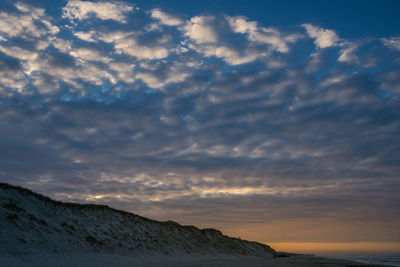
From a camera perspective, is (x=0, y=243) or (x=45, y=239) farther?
(x=45, y=239)

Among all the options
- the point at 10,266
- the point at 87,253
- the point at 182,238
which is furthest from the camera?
the point at 182,238

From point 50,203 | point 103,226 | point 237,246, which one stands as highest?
point 50,203

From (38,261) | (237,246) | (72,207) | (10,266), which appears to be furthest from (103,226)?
(237,246)

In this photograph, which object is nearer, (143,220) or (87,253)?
(87,253)

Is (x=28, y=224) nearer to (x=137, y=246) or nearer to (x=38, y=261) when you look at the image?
(x=38, y=261)

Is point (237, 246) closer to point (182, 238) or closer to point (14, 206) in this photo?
point (182, 238)

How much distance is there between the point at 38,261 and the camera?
17.3 m

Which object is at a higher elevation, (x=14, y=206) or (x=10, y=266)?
(x=14, y=206)

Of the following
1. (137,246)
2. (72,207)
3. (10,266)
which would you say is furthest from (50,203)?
(10,266)

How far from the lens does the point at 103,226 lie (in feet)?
102

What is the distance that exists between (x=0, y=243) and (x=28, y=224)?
4.41 m

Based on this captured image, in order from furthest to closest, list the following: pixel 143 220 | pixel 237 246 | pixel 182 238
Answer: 1. pixel 237 246
2. pixel 182 238
3. pixel 143 220

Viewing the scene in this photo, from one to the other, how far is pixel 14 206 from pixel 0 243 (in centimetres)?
572

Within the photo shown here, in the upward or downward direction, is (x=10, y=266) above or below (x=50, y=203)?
below
